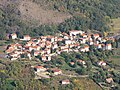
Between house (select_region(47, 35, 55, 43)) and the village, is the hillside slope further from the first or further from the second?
house (select_region(47, 35, 55, 43))

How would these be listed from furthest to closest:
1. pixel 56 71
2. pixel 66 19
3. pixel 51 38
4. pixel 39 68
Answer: pixel 66 19 → pixel 51 38 → pixel 39 68 → pixel 56 71

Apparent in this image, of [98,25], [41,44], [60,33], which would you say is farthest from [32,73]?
[98,25]

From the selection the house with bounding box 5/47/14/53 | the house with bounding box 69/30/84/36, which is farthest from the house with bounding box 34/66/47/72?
the house with bounding box 69/30/84/36

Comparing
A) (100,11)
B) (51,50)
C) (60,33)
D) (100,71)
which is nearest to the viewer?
(100,71)

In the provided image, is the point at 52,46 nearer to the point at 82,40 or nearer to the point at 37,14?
the point at 82,40

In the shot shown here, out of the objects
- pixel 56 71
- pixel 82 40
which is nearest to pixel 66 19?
pixel 82 40

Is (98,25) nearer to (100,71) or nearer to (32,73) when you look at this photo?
(100,71)
